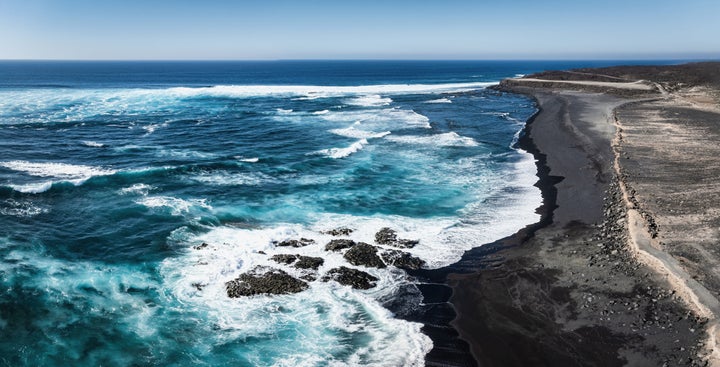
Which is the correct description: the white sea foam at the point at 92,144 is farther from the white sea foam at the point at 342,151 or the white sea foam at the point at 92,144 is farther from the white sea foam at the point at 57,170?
the white sea foam at the point at 342,151

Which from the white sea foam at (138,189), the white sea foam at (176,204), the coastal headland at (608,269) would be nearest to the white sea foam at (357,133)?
the coastal headland at (608,269)

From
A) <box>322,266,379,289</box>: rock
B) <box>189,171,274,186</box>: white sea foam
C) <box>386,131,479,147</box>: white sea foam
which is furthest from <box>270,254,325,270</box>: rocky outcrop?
<box>386,131,479,147</box>: white sea foam

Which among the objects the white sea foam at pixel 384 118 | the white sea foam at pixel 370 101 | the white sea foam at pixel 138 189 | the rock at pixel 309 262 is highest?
the white sea foam at pixel 370 101

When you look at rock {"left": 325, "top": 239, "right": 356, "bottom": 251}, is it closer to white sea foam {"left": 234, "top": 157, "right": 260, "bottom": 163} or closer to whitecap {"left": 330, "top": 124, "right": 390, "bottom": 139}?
white sea foam {"left": 234, "top": 157, "right": 260, "bottom": 163}

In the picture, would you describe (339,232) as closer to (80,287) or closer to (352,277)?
(352,277)

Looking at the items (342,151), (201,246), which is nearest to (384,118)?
(342,151)

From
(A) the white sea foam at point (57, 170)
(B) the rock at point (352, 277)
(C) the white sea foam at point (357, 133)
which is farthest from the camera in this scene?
(C) the white sea foam at point (357, 133)

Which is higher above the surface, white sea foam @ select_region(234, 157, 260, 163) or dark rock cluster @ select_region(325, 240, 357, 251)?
white sea foam @ select_region(234, 157, 260, 163)
